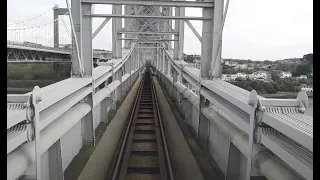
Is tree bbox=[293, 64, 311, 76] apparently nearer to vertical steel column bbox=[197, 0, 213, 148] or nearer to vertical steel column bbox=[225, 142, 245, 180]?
vertical steel column bbox=[225, 142, 245, 180]

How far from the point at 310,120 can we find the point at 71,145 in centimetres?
488

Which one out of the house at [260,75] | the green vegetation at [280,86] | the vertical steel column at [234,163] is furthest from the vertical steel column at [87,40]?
the green vegetation at [280,86]

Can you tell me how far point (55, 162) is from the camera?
15.8 ft

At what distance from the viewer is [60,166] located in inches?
194

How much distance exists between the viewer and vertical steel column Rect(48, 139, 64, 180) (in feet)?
15.6

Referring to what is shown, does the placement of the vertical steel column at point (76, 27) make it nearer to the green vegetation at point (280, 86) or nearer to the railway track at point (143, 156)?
the railway track at point (143, 156)

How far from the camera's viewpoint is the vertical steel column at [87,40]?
757 cm

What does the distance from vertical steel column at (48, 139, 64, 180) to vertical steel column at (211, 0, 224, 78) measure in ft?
14.5

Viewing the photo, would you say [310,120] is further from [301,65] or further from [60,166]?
[60,166]

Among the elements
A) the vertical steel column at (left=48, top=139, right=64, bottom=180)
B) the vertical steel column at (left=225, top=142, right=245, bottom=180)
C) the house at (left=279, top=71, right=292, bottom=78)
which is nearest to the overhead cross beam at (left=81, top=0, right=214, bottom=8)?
the vertical steel column at (left=48, top=139, right=64, bottom=180)

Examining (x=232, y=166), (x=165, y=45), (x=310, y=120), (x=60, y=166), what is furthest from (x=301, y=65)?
(x=165, y=45)

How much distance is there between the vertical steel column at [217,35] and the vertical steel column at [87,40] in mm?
3289

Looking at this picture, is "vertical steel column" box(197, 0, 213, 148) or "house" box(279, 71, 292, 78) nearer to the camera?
"house" box(279, 71, 292, 78)

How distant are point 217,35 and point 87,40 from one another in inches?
138
